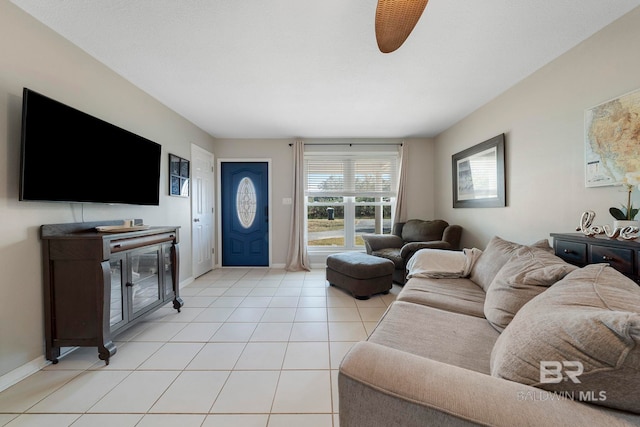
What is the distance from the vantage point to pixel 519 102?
8.50 feet

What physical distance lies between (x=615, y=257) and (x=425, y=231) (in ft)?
7.89

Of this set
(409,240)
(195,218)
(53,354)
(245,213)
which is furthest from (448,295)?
(245,213)

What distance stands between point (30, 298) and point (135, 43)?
1995mm

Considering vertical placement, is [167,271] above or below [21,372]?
above

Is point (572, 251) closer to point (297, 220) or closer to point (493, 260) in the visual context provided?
point (493, 260)

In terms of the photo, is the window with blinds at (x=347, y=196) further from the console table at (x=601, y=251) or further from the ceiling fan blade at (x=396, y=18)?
the ceiling fan blade at (x=396, y=18)

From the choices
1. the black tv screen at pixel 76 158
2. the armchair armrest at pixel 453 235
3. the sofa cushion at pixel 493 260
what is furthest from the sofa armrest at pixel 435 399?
the armchair armrest at pixel 453 235

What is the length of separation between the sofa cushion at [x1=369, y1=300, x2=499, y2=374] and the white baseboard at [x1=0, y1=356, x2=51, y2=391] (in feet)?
7.45

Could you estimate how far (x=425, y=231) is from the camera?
12.6 feet

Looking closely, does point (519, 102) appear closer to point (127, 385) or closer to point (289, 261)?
point (289, 261)

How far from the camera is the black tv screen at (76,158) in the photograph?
1599mm

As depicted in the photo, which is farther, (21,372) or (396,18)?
(21,372)

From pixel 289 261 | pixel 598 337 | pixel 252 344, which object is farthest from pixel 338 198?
pixel 598 337

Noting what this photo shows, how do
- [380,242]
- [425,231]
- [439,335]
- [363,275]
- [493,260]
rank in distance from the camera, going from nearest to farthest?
[439,335]
[493,260]
[363,275]
[425,231]
[380,242]
